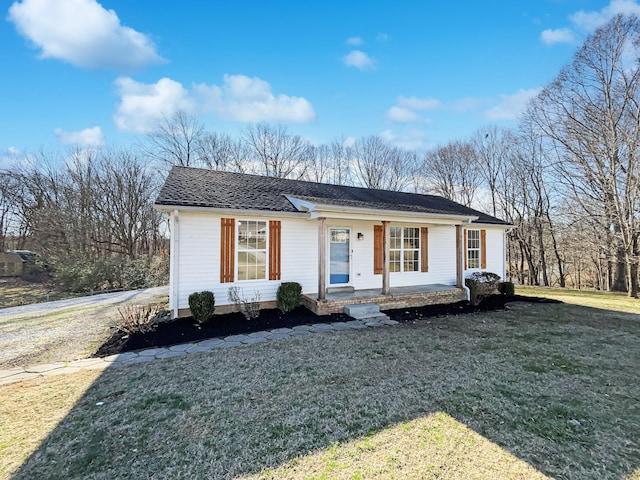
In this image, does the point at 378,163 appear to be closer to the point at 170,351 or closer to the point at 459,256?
the point at 459,256

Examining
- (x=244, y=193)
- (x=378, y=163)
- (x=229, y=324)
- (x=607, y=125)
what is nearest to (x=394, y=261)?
(x=244, y=193)

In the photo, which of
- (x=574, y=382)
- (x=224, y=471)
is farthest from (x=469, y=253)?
(x=224, y=471)

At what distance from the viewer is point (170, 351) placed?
17.5ft

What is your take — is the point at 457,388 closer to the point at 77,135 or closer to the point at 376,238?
the point at 376,238

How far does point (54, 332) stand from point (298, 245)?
19.7 feet

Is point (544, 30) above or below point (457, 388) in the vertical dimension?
above

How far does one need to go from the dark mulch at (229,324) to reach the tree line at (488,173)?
10.0m

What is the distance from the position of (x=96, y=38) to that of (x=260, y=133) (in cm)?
1538

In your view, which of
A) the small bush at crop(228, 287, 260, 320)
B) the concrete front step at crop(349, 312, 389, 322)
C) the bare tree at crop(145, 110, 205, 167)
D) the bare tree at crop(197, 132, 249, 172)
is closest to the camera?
the small bush at crop(228, 287, 260, 320)

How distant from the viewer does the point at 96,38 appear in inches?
322

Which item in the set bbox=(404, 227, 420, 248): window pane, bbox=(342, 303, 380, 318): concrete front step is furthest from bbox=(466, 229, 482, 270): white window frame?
bbox=(342, 303, 380, 318): concrete front step

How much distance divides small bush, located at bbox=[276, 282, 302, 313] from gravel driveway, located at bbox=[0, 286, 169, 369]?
3862 millimetres

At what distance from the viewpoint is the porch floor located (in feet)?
25.9

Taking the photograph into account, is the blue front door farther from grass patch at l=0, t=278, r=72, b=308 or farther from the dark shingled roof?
grass patch at l=0, t=278, r=72, b=308
